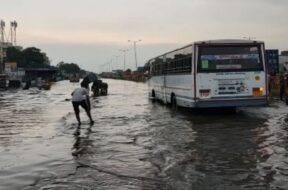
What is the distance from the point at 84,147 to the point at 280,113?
38.6ft

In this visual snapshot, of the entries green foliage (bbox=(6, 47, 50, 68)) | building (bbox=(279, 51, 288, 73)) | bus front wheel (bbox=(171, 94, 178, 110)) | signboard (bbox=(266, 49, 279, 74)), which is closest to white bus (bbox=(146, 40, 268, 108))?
bus front wheel (bbox=(171, 94, 178, 110))

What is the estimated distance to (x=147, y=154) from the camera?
41.8 feet

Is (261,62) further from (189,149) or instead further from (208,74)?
(189,149)

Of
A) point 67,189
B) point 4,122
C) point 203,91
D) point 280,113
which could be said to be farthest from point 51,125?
point 67,189

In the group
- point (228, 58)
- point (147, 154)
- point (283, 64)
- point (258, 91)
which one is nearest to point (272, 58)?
point (258, 91)

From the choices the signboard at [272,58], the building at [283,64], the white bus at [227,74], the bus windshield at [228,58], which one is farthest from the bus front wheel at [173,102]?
the building at [283,64]

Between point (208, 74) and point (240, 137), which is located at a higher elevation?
point (208, 74)

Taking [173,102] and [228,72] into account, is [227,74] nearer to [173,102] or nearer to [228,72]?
[228,72]

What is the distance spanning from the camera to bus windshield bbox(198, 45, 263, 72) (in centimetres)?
2205

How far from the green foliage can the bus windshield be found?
479 feet

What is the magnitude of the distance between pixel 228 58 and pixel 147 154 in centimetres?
1032

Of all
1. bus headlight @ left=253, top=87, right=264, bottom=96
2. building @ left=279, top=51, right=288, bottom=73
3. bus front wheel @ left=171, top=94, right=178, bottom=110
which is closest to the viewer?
bus headlight @ left=253, top=87, right=264, bottom=96

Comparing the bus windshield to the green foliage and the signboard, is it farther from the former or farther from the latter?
the green foliage

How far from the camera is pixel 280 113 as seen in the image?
23.5 m
